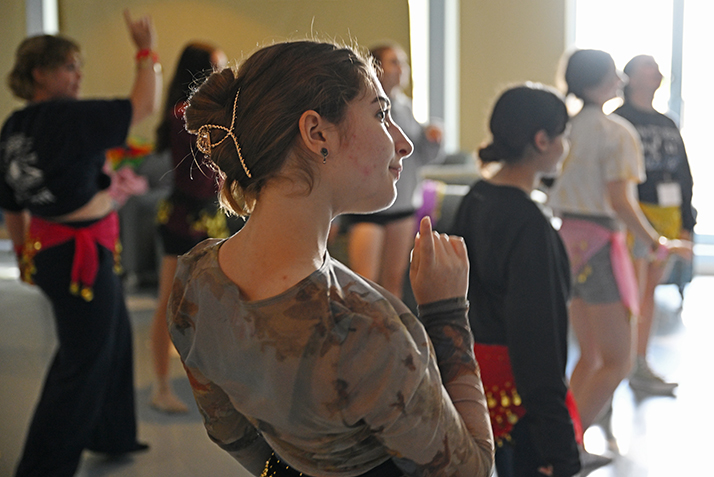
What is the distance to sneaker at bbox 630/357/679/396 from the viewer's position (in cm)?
324

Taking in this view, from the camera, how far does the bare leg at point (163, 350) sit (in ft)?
9.78

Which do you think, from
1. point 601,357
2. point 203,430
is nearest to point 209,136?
point 601,357

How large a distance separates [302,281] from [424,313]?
18 cm

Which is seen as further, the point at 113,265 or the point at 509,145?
the point at 113,265

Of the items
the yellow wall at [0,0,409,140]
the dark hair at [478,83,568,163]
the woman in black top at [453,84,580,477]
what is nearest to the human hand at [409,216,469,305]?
the woman in black top at [453,84,580,477]

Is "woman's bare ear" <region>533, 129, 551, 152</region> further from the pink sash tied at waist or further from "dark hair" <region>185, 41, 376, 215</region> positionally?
"dark hair" <region>185, 41, 376, 215</region>

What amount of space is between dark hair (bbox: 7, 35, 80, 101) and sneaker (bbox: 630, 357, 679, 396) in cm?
270

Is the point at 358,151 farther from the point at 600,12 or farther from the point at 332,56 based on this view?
the point at 600,12

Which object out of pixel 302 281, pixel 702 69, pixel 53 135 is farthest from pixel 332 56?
pixel 702 69

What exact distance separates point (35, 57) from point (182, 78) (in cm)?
72

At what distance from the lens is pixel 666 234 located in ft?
11.0

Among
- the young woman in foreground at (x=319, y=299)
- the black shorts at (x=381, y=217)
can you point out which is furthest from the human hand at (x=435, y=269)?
the black shorts at (x=381, y=217)

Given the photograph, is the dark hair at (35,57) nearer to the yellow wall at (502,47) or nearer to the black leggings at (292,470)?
the black leggings at (292,470)

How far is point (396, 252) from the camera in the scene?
156 inches
